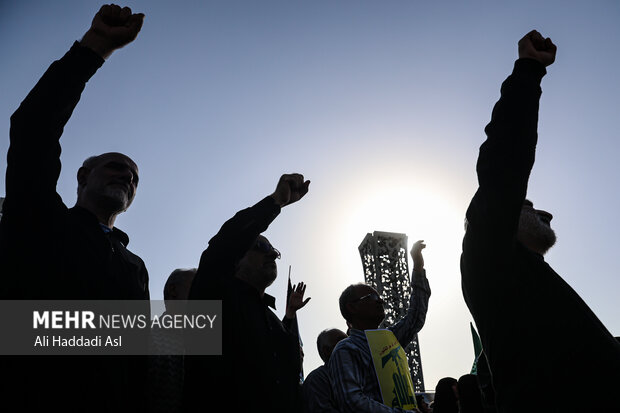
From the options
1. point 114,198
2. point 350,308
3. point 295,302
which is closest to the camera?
point 114,198

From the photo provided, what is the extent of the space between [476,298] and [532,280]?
9.4 inches

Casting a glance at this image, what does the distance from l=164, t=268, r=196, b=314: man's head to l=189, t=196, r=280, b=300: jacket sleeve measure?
42 centimetres

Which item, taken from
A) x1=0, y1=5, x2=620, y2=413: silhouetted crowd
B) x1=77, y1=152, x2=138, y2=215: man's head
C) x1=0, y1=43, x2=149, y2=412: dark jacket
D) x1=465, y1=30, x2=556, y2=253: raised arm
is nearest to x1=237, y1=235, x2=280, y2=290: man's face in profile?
x1=0, y1=5, x2=620, y2=413: silhouetted crowd

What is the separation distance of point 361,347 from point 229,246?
128cm

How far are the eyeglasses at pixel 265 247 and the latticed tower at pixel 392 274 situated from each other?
16.0 meters

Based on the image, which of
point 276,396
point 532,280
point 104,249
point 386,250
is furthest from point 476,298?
point 386,250

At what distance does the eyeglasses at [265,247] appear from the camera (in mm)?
3379

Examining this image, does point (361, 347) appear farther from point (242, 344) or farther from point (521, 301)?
point (521, 301)

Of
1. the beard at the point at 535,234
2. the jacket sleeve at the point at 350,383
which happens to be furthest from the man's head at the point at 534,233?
the jacket sleeve at the point at 350,383

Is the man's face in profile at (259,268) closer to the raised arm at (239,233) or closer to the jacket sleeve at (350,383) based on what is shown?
the raised arm at (239,233)

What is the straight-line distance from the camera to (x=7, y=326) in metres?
1.77

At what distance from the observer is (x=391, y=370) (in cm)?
312

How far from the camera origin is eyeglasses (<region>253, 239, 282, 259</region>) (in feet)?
11.1

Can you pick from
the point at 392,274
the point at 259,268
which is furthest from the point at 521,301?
the point at 392,274
